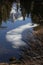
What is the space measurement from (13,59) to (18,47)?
51 cm

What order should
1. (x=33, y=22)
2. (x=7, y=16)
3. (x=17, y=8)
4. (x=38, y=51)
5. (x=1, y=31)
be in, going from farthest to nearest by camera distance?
(x=17, y=8)
(x=7, y=16)
(x=33, y=22)
(x=1, y=31)
(x=38, y=51)

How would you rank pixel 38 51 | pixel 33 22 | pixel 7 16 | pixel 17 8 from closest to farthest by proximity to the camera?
1. pixel 38 51
2. pixel 33 22
3. pixel 7 16
4. pixel 17 8

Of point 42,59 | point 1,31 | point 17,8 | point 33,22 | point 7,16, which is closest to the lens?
point 42,59

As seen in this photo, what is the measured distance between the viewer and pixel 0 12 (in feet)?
19.4

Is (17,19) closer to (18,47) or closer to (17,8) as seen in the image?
(17,8)

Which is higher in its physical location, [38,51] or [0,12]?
[0,12]

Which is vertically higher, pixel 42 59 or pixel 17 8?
pixel 17 8

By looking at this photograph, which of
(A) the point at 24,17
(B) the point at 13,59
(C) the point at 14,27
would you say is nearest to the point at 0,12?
(A) the point at 24,17

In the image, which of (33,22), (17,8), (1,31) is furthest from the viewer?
(17,8)

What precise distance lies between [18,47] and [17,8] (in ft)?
9.40

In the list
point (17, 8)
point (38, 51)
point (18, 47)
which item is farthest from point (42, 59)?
point (17, 8)

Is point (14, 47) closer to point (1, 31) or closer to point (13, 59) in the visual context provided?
point (13, 59)

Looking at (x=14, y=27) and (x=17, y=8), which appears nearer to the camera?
(x=14, y=27)

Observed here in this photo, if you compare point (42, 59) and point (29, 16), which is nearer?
point (42, 59)
